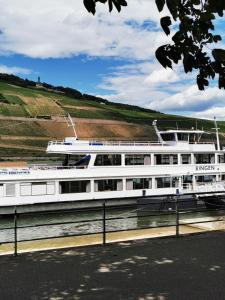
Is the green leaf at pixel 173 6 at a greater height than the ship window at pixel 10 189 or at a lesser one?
greater

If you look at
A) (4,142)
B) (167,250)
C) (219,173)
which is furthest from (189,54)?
(4,142)

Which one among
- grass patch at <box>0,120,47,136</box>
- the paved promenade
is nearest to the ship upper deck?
the paved promenade

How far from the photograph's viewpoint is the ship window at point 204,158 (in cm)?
3003

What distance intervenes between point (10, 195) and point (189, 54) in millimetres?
21556

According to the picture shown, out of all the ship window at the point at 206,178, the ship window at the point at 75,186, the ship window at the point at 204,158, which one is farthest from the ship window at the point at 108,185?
the ship window at the point at 204,158

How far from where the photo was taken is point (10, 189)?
983 inches

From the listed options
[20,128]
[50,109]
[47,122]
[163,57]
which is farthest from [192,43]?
[50,109]

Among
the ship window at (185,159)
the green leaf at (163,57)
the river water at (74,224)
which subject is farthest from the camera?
the ship window at (185,159)

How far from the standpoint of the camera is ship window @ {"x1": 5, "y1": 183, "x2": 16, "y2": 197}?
2491 centimetres

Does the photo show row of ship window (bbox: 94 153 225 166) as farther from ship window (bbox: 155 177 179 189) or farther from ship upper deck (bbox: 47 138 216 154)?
ship window (bbox: 155 177 179 189)

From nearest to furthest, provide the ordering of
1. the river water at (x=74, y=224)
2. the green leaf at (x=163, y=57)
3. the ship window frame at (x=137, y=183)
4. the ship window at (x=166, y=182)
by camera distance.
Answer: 1. the green leaf at (x=163, y=57)
2. the river water at (x=74, y=224)
3. the ship window frame at (x=137, y=183)
4. the ship window at (x=166, y=182)

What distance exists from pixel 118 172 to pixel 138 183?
5.02ft

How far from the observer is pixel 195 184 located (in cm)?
2925

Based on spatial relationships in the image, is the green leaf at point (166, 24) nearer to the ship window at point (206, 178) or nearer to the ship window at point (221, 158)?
the ship window at point (206, 178)
